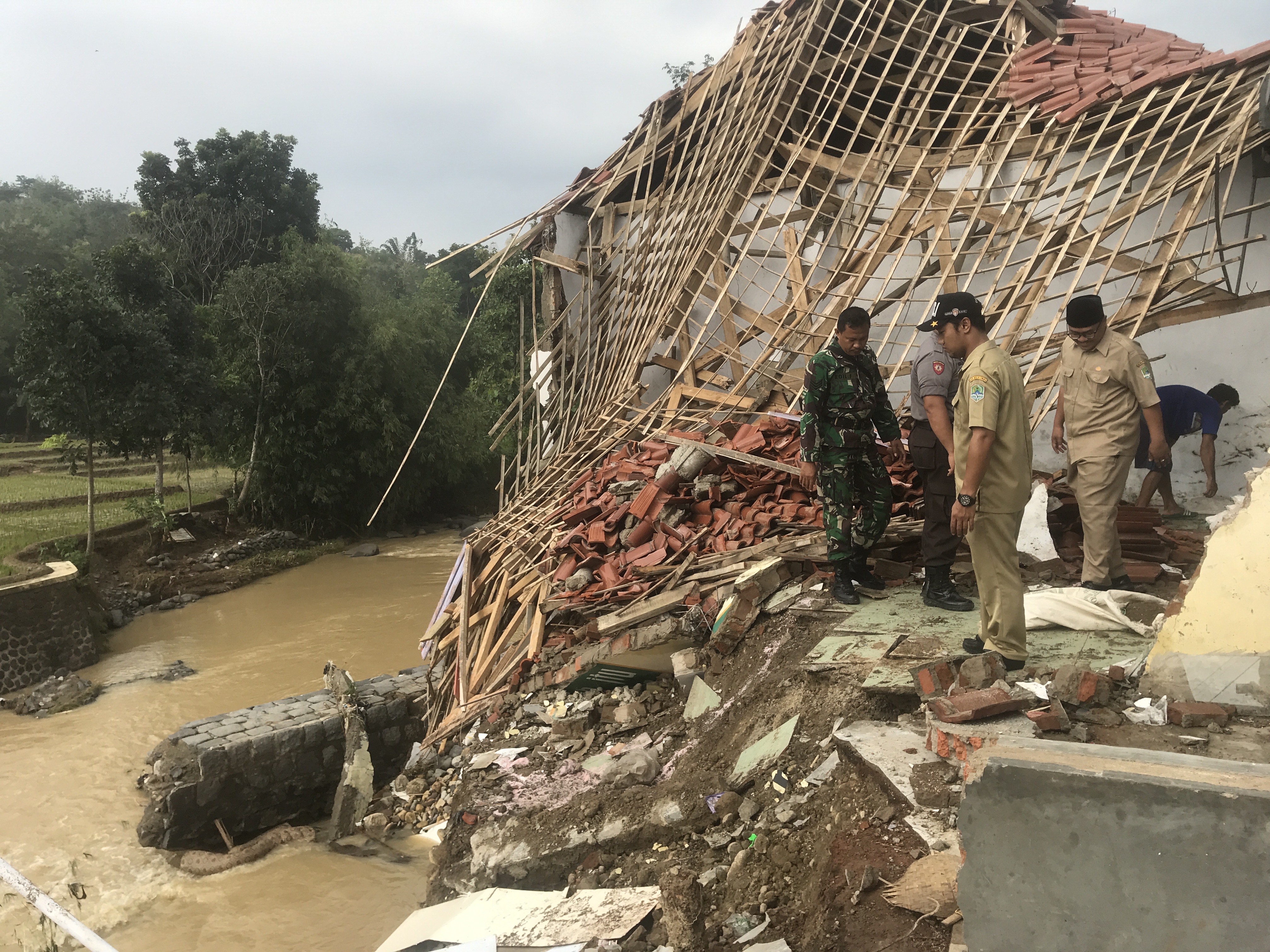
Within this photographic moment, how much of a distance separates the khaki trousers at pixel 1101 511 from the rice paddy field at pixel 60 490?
1368 centimetres

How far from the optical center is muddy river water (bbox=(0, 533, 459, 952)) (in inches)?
200

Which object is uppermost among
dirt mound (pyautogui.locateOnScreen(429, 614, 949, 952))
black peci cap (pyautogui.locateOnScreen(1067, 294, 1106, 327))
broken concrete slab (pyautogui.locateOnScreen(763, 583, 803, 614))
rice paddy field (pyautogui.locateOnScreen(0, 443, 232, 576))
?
black peci cap (pyautogui.locateOnScreen(1067, 294, 1106, 327))

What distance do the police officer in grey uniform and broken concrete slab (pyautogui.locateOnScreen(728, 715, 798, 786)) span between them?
1200mm

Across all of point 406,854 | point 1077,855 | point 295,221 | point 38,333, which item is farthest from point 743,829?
point 295,221

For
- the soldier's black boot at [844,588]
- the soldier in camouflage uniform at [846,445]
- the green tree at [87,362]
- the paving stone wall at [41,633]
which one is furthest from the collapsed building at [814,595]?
the green tree at [87,362]

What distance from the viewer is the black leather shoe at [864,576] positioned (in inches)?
177

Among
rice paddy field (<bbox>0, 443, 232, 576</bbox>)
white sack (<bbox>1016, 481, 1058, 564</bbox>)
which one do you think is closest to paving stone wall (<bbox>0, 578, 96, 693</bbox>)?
rice paddy field (<bbox>0, 443, 232, 576</bbox>)

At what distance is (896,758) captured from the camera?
2.80m

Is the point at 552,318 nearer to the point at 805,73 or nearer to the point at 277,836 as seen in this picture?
the point at 805,73

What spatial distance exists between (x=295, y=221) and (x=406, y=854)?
2671 centimetres

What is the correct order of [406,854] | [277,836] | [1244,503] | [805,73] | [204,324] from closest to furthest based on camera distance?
[1244,503], [406,854], [277,836], [805,73], [204,324]

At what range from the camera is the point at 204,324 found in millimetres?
18203

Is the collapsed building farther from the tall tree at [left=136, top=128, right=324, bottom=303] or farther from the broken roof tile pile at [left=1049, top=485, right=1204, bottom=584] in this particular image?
the tall tree at [left=136, top=128, right=324, bottom=303]

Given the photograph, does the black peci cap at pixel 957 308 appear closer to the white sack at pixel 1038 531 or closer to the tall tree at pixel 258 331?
the white sack at pixel 1038 531
